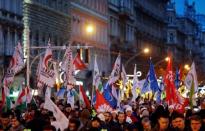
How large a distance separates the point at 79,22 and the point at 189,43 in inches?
2817

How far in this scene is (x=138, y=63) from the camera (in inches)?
3068

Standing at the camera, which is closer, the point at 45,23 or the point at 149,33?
the point at 45,23

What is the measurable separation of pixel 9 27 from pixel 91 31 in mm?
18056

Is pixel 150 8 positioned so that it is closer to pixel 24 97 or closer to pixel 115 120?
pixel 24 97

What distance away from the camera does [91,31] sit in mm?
61938

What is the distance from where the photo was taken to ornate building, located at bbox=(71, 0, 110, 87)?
193 ft

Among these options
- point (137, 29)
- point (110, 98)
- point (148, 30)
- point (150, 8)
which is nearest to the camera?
point (110, 98)

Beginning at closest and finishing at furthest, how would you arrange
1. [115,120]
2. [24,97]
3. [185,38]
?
1. [115,120]
2. [24,97]
3. [185,38]

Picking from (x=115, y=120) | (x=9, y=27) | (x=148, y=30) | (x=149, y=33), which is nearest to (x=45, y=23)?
(x=9, y=27)

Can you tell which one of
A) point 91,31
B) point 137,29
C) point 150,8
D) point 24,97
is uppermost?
point 150,8

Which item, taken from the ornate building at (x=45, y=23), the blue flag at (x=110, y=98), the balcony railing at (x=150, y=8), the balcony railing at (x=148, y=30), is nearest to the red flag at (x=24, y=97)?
the blue flag at (x=110, y=98)

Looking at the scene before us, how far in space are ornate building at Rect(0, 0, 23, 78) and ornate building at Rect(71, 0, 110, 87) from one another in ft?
33.9

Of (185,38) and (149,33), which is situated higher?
(185,38)

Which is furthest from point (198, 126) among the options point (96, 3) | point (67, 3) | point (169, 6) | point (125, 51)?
point (169, 6)
